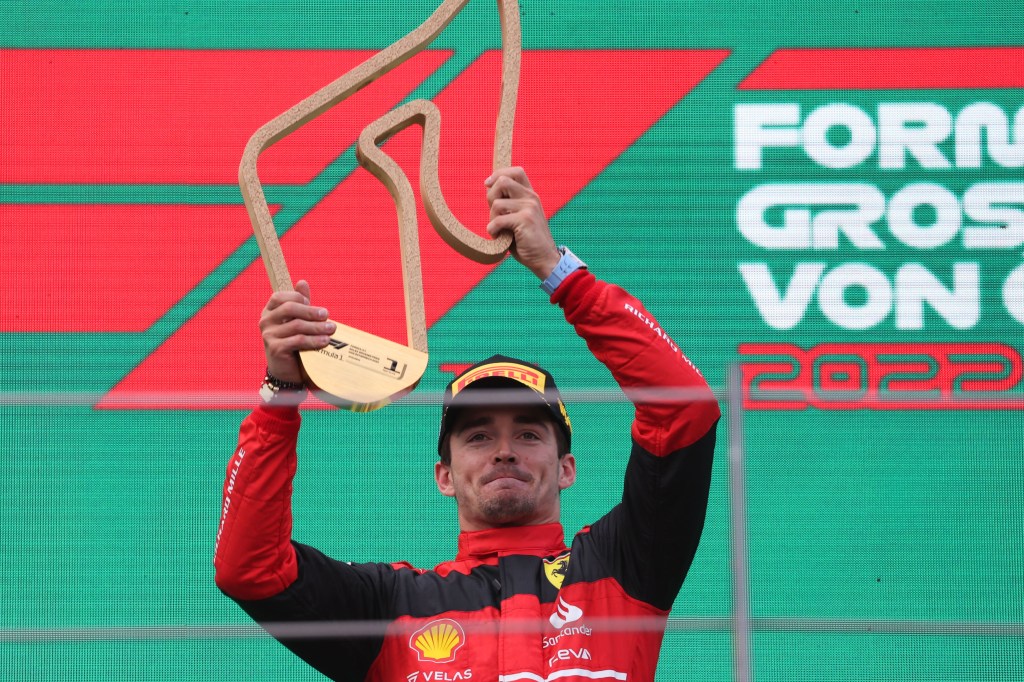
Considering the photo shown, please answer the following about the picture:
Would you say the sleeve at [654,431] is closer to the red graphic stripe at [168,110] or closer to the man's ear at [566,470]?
the man's ear at [566,470]

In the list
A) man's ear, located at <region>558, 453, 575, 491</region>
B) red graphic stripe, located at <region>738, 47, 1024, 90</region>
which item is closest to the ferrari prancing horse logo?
man's ear, located at <region>558, 453, 575, 491</region>

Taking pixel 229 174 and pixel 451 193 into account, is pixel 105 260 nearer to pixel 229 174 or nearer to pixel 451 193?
pixel 229 174

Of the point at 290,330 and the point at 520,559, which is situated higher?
the point at 290,330

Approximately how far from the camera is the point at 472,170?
8.66ft

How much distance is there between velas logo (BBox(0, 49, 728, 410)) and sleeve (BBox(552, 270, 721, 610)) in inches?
34.8

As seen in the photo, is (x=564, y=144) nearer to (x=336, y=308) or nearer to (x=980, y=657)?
(x=336, y=308)

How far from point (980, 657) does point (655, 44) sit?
1145 millimetres

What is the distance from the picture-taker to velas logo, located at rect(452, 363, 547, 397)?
1900mm

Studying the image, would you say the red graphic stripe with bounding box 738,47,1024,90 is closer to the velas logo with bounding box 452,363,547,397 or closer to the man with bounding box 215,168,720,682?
the velas logo with bounding box 452,363,547,397

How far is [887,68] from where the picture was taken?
2658 millimetres

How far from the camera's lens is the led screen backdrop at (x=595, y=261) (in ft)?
7.78

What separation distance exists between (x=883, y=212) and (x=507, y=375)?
3.19ft

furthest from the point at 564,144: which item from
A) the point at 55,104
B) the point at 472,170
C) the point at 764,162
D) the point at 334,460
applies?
the point at 55,104

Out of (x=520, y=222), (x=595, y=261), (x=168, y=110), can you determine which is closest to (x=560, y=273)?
(x=520, y=222)
